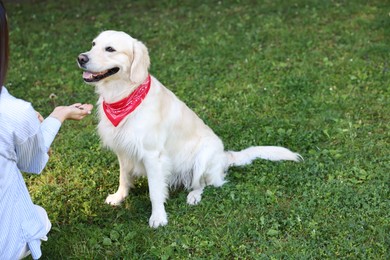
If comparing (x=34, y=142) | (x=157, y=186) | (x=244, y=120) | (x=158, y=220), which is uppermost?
(x=34, y=142)

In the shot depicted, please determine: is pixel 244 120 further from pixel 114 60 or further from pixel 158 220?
pixel 114 60

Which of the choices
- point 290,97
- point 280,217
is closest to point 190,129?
point 280,217

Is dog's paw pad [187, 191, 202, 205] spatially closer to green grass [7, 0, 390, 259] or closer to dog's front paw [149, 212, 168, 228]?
green grass [7, 0, 390, 259]

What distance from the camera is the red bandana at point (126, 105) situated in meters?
4.05

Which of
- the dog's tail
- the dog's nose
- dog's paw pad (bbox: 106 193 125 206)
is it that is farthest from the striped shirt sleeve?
the dog's tail

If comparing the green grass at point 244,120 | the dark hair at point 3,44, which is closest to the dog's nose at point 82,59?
the green grass at point 244,120

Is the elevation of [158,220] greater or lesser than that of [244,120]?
greater

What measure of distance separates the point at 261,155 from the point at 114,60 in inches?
63.3

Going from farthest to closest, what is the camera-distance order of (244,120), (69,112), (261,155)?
(244,120) < (261,155) < (69,112)

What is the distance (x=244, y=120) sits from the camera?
18.4 feet

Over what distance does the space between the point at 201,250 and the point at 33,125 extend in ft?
5.16

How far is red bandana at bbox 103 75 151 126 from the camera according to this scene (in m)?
4.05

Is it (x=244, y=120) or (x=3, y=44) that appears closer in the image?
(x=3, y=44)

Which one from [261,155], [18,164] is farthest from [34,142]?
[261,155]
